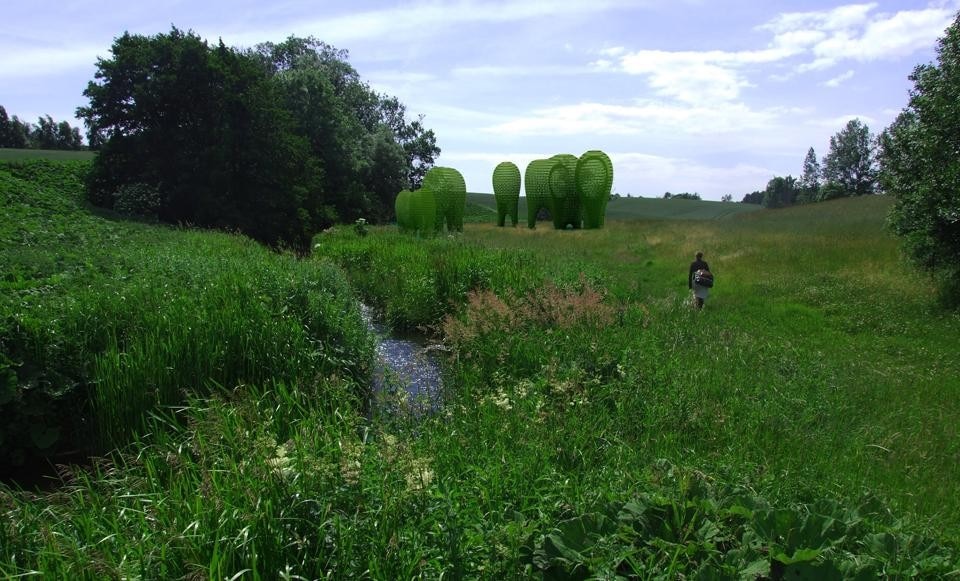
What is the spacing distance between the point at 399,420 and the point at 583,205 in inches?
932

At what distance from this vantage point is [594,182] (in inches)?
1049

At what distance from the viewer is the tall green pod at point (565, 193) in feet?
89.2

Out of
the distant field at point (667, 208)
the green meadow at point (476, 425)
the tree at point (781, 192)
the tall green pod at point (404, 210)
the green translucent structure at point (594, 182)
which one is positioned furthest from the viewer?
the tree at point (781, 192)

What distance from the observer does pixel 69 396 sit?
607 cm

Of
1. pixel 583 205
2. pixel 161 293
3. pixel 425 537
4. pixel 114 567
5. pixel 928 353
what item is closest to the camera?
pixel 114 567

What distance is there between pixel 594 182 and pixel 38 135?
188 ft

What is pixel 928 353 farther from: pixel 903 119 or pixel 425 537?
pixel 425 537

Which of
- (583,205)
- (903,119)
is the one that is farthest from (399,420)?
(583,205)

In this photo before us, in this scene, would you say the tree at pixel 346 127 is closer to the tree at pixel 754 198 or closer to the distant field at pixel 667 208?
the distant field at pixel 667 208

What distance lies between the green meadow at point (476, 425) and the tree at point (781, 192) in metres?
57.0

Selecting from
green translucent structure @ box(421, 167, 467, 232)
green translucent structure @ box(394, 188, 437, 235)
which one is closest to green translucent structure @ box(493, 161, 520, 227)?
green translucent structure @ box(421, 167, 467, 232)

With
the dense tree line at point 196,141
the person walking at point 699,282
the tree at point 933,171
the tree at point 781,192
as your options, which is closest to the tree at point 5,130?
the dense tree line at point 196,141

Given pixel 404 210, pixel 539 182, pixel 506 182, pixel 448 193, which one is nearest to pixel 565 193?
pixel 539 182

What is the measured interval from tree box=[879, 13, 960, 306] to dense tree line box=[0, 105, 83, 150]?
66810 millimetres
